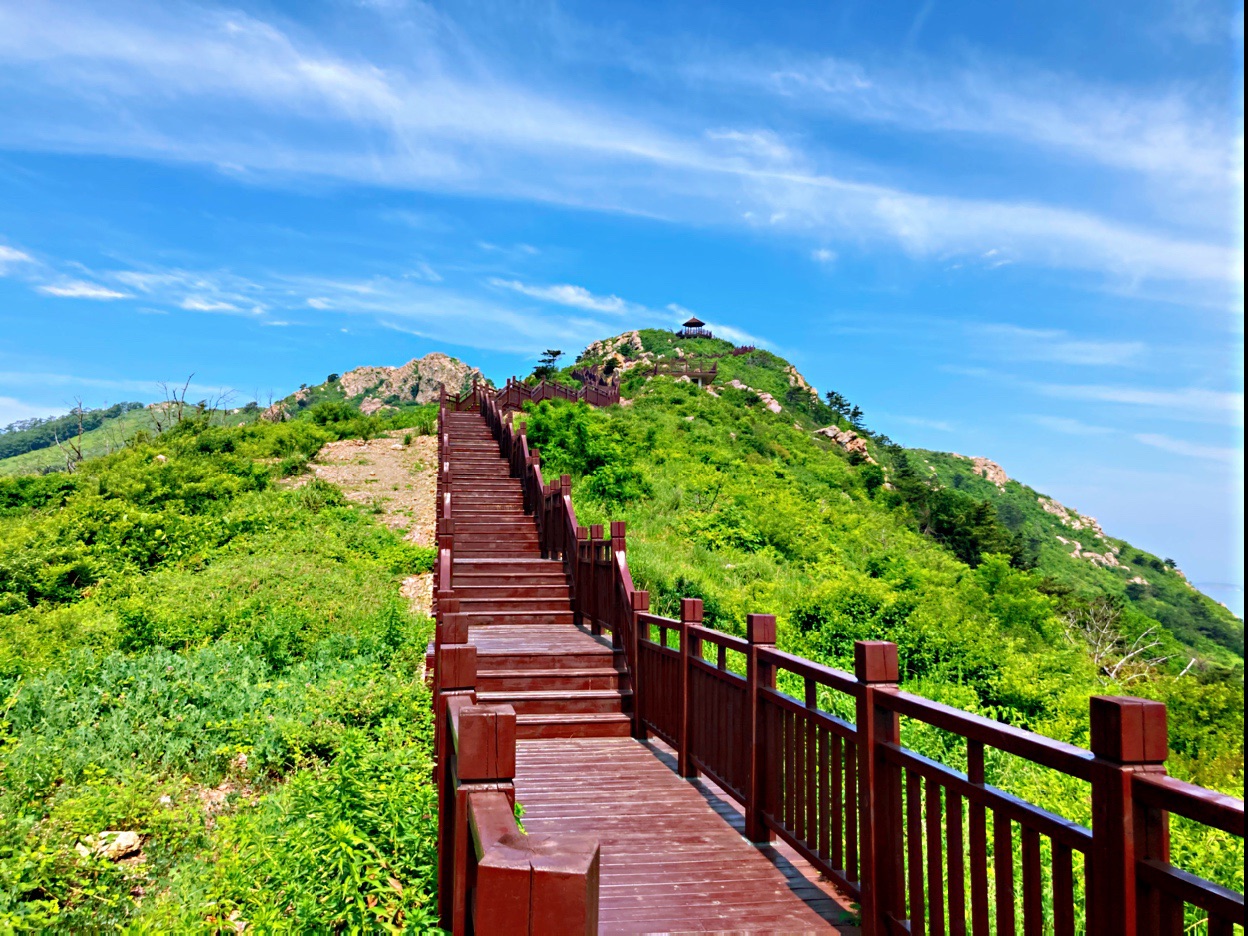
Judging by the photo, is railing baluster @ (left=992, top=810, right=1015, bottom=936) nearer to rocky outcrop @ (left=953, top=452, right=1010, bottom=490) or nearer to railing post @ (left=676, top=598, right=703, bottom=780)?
railing post @ (left=676, top=598, right=703, bottom=780)

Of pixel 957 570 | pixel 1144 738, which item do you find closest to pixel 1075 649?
pixel 957 570

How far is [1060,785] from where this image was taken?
7039 mm

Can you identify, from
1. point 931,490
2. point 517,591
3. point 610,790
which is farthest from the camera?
point 931,490

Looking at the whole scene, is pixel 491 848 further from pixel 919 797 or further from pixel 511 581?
pixel 511 581

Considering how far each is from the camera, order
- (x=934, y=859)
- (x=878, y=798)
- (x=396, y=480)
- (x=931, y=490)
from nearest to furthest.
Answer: (x=934, y=859)
(x=878, y=798)
(x=396, y=480)
(x=931, y=490)

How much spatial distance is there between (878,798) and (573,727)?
4.81 meters

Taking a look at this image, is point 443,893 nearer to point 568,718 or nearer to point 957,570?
point 568,718

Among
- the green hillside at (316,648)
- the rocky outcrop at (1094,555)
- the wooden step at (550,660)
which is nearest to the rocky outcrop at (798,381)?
the rocky outcrop at (1094,555)

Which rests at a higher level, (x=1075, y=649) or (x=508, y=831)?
(x=508, y=831)

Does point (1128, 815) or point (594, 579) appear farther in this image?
point (594, 579)

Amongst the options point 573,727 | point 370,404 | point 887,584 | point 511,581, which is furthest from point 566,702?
point 370,404

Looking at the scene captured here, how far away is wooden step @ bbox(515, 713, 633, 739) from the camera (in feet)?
25.9

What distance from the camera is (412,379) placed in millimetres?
110125

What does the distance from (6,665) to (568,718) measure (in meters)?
6.78
